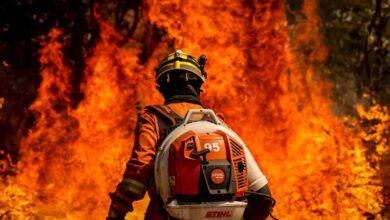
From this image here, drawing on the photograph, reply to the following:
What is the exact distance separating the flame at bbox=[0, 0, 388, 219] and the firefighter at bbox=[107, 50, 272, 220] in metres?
6.85

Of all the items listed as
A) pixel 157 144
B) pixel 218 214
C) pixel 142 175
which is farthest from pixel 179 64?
pixel 218 214

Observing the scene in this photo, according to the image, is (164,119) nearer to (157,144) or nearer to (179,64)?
(157,144)

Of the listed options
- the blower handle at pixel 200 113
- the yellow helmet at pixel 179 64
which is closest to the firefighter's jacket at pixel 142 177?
the blower handle at pixel 200 113

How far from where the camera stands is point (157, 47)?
17.3 metres

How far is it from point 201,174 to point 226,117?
9.94 meters

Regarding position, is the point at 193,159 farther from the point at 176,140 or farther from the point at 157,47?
the point at 157,47

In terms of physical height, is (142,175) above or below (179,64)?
below

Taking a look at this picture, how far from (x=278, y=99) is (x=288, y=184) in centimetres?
270

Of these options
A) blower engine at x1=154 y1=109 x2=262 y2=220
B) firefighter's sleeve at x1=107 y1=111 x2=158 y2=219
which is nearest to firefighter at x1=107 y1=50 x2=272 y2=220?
firefighter's sleeve at x1=107 y1=111 x2=158 y2=219

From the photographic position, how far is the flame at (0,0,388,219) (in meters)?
10.7

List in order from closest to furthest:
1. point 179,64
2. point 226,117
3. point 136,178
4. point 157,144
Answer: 1. point 136,178
2. point 157,144
3. point 179,64
4. point 226,117

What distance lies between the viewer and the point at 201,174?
9.67ft

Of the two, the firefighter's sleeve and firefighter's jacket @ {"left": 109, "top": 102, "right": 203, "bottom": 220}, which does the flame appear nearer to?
firefighter's jacket @ {"left": 109, "top": 102, "right": 203, "bottom": 220}

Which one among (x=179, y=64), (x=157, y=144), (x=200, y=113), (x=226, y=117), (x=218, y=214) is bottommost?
(x=218, y=214)
